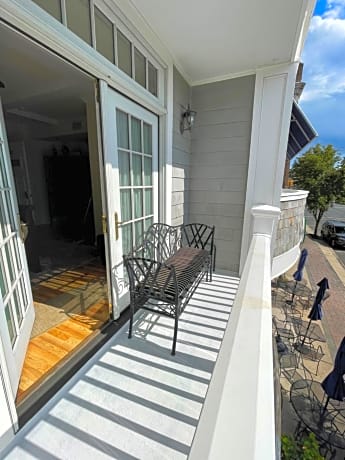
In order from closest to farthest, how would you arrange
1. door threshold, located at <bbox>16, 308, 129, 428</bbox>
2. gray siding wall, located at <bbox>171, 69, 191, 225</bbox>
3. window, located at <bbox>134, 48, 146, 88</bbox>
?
door threshold, located at <bbox>16, 308, 129, 428</bbox> < window, located at <bbox>134, 48, 146, 88</bbox> < gray siding wall, located at <bbox>171, 69, 191, 225</bbox>

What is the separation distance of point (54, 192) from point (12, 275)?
4.47 metres

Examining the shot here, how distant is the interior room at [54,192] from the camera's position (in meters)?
1.93

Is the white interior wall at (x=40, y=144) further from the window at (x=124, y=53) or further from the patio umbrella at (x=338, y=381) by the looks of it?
the patio umbrella at (x=338, y=381)

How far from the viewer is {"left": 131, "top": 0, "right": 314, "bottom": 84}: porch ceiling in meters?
1.80

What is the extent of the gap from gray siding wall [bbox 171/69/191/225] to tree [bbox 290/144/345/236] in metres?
13.5

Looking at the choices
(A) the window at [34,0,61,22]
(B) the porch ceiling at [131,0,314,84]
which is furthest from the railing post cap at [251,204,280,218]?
(A) the window at [34,0,61,22]

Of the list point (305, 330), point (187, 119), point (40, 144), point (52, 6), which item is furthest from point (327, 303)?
point (40, 144)

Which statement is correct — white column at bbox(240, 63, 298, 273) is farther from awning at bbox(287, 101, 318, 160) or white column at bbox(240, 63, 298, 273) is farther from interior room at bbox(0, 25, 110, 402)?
interior room at bbox(0, 25, 110, 402)

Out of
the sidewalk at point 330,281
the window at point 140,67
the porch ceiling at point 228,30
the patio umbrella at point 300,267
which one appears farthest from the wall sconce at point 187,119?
the sidewalk at point 330,281

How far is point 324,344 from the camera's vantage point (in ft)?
18.8

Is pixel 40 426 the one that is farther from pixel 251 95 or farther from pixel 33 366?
pixel 251 95

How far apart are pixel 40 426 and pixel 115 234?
4.50 feet

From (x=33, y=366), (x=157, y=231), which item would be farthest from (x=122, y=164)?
(x=33, y=366)

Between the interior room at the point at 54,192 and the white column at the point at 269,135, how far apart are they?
7.19 feet
